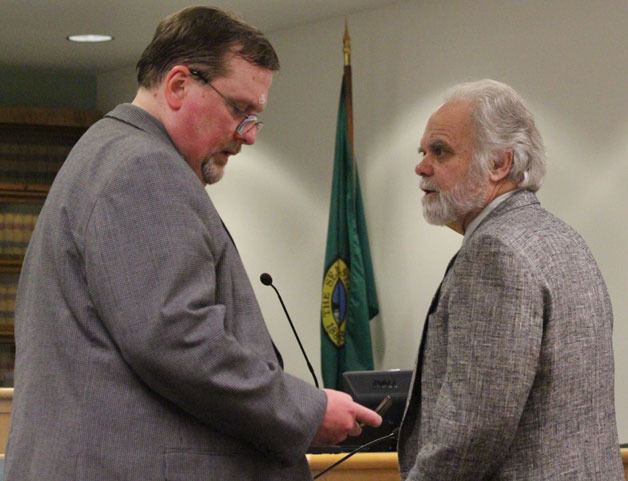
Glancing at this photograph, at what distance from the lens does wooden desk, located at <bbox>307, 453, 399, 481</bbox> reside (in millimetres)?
3299

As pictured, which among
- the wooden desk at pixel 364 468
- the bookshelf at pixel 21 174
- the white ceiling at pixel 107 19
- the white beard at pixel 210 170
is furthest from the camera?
the bookshelf at pixel 21 174

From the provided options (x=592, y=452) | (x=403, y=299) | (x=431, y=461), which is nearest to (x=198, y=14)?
(x=431, y=461)

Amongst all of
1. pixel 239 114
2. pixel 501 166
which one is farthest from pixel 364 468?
pixel 239 114

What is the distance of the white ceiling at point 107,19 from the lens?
6586 mm

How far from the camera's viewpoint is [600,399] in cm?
213

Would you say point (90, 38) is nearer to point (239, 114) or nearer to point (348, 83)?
point (348, 83)

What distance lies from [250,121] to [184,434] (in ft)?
1.82

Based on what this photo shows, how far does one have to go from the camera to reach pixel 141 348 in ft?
5.80

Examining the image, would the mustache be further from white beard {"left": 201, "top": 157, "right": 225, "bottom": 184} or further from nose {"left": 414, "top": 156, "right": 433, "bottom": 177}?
white beard {"left": 201, "top": 157, "right": 225, "bottom": 184}

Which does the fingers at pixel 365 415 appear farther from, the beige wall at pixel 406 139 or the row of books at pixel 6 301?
the row of books at pixel 6 301

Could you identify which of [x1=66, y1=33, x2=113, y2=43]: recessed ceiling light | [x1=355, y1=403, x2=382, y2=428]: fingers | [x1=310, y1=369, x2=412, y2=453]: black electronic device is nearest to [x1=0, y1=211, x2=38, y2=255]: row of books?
[x1=66, y1=33, x2=113, y2=43]: recessed ceiling light

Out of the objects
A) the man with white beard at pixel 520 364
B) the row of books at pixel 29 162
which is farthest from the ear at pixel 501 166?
the row of books at pixel 29 162

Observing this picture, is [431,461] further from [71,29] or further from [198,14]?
[71,29]

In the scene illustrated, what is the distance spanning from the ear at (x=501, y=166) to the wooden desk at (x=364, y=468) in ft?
3.97
